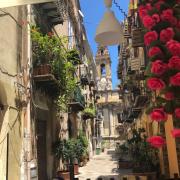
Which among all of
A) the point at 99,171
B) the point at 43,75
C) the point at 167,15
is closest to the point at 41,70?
the point at 43,75

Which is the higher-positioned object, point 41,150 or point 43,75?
point 43,75

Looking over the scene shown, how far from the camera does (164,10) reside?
10.4 ft

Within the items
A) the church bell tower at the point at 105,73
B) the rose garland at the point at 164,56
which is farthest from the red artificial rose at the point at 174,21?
the church bell tower at the point at 105,73

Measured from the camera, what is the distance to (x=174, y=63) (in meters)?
2.93

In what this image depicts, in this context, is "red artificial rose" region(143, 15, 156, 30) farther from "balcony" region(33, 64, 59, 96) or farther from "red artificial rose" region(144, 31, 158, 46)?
"balcony" region(33, 64, 59, 96)

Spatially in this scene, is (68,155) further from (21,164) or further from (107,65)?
A: (107,65)

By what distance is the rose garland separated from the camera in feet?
9.74

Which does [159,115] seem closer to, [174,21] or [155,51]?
[155,51]

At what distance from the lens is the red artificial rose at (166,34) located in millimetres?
3039

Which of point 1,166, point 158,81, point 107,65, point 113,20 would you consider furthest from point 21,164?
point 107,65

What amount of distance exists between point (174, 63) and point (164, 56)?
0.17 metres

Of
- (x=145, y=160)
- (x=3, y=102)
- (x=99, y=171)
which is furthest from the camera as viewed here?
(x=99, y=171)

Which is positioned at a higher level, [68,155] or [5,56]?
[5,56]

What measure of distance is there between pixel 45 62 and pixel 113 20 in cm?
773
